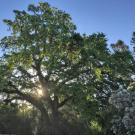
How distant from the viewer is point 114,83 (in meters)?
40.8

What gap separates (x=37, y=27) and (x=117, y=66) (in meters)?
9.79

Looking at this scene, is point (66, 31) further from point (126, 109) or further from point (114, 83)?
point (126, 109)

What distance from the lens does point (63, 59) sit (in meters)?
38.8

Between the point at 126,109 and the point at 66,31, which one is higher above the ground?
the point at 66,31

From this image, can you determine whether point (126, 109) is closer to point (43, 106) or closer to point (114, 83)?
point (114, 83)

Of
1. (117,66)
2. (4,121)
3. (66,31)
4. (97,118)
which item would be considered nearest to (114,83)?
(117,66)

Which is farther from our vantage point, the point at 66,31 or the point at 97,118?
the point at 66,31

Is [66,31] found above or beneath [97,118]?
above

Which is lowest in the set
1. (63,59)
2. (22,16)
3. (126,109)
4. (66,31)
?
(126,109)

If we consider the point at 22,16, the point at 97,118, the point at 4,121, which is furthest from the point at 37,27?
the point at 4,121

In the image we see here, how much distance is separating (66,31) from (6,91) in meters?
9.71

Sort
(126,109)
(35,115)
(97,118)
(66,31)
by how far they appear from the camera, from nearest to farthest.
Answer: (126,109) → (97,118) → (66,31) → (35,115)

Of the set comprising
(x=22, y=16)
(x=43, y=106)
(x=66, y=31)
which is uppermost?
(x=22, y=16)

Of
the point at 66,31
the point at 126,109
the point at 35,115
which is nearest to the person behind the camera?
the point at 126,109
